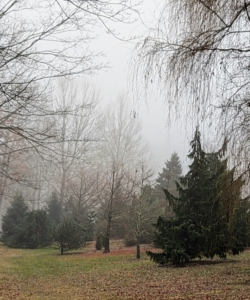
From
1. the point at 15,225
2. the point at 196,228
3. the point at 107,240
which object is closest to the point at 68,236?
the point at 107,240

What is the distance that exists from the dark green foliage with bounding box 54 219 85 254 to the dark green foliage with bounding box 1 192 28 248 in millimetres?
4132

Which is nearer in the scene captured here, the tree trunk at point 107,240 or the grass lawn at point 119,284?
the grass lawn at point 119,284

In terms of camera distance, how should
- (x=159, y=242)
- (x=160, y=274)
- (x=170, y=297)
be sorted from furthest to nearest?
(x=159, y=242) → (x=160, y=274) → (x=170, y=297)

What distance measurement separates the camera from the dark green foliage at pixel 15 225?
24.4m

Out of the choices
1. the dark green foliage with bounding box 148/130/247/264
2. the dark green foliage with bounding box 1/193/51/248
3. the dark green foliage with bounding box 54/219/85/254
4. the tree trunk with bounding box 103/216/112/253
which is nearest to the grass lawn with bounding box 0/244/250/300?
the dark green foliage with bounding box 148/130/247/264

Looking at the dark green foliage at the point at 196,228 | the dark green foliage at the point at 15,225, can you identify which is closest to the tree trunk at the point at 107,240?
the dark green foliage at the point at 15,225

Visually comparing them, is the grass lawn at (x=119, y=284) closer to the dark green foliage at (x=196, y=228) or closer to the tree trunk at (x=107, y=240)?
the dark green foliage at (x=196, y=228)

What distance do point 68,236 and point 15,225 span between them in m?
6.75

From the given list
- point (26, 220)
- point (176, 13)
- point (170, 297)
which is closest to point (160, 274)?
point (170, 297)

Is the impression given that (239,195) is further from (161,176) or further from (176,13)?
(161,176)

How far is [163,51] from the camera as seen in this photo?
12.3 ft

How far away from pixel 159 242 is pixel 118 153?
23.1 meters

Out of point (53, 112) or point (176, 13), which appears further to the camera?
point (53, 112)

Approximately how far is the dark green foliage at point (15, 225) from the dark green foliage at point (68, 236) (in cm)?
413
